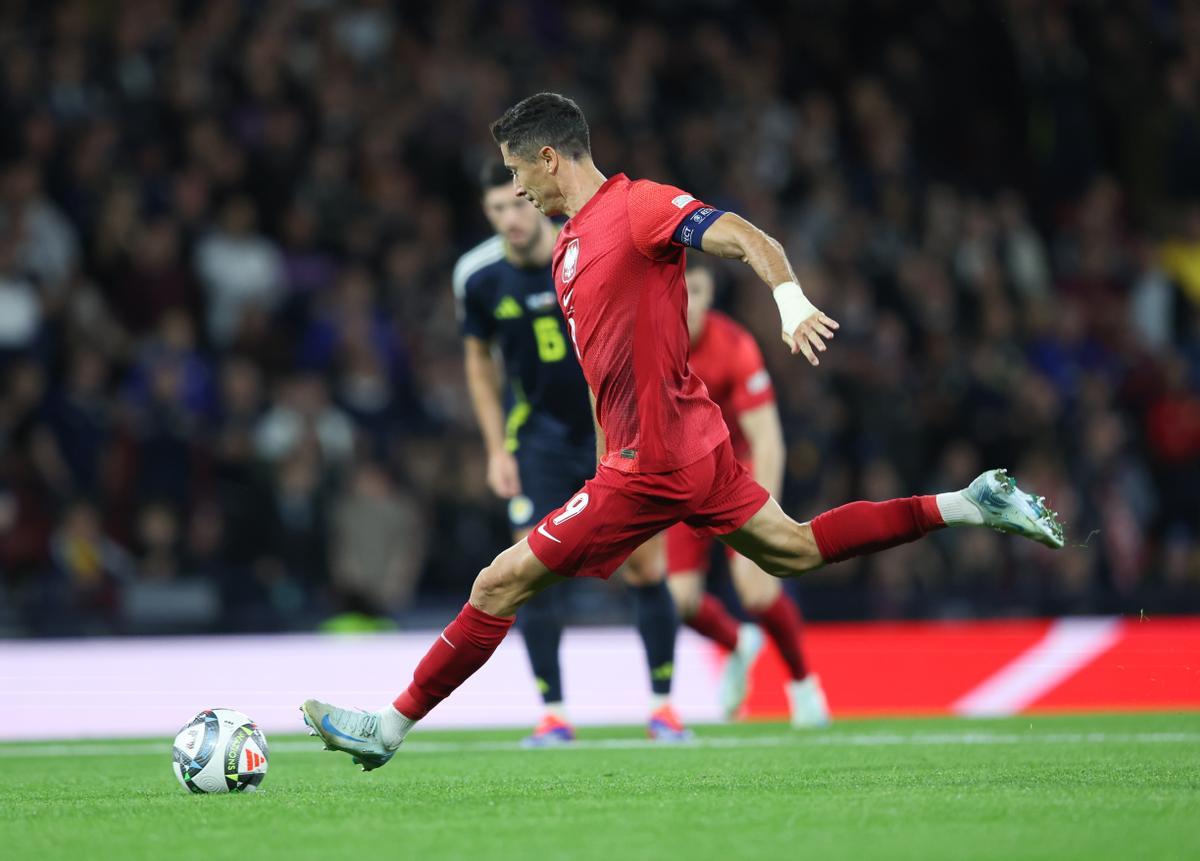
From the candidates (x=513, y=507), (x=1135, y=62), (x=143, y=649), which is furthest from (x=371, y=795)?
(x=1135, y=62)

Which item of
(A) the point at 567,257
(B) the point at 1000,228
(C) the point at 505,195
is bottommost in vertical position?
(A) the point at 567,257

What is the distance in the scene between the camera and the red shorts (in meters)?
5.88

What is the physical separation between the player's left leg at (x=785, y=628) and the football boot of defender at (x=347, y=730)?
3.27 metres

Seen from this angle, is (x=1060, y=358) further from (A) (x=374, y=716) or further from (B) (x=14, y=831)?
(B) (x=14, y=831)

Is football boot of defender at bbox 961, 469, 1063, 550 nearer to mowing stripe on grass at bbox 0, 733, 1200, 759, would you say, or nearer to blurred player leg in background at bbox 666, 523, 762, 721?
mowing stripe on grass at bbox 0, 733, 1200, 759

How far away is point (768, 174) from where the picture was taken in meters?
16.2

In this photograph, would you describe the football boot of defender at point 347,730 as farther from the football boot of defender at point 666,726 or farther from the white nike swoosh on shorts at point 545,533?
the football boot of defender at point 666,726

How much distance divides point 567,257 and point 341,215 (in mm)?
8744

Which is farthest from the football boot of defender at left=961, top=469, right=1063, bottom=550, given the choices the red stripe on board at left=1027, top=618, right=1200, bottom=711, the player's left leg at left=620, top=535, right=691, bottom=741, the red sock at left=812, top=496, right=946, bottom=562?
the red stripe on board at left=1027, top=618, right=1200, bottom=711

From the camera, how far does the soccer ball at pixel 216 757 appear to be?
5980 millimetres

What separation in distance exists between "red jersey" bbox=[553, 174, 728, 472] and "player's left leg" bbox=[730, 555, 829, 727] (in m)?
3.17

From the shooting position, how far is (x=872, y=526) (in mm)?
6152

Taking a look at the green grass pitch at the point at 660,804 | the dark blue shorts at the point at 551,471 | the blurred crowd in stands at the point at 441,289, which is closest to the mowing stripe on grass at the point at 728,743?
the green grass pitch at the point at 660,804

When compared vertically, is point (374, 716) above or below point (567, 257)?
below
